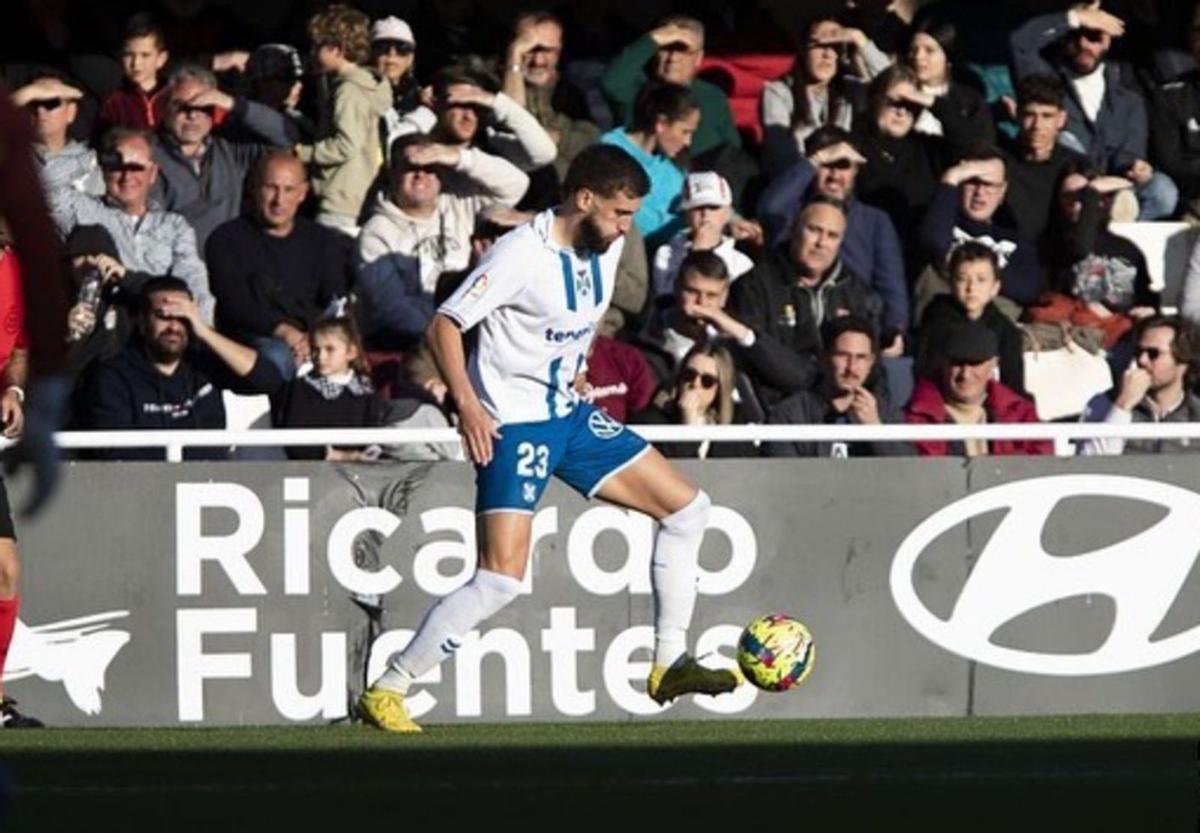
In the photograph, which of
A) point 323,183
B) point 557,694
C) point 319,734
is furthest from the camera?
point 323,183

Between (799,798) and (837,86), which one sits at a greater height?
(837,86)

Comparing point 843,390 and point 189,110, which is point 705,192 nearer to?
point 843,390

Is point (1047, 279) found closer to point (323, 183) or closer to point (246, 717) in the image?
point (323, 183)

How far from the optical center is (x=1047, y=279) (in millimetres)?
15844

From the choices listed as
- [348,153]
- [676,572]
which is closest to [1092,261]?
[348,153]

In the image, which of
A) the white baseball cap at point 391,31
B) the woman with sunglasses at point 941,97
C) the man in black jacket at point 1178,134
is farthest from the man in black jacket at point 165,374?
the man in black jacket at point 1178,134

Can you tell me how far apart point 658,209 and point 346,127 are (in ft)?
5.55

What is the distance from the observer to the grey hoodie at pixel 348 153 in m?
15.0

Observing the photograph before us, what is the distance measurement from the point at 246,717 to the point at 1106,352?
4.98 metres

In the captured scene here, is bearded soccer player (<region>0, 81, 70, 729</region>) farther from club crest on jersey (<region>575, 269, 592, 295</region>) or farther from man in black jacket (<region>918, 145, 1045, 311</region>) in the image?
man in black jacket (<region>918, 145, 1045, 311</region>)

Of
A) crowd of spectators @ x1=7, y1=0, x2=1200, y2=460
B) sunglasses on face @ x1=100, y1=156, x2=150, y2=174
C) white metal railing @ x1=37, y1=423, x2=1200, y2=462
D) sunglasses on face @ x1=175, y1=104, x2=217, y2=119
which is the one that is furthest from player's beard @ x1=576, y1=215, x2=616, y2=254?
sunglasses on face @ x1=175, y1=104, x2=217, y2=119

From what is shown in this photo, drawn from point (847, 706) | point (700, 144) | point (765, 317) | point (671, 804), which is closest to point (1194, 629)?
point (847, 706)

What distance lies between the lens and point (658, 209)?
1534 cm

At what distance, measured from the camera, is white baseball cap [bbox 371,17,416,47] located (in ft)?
50.8
